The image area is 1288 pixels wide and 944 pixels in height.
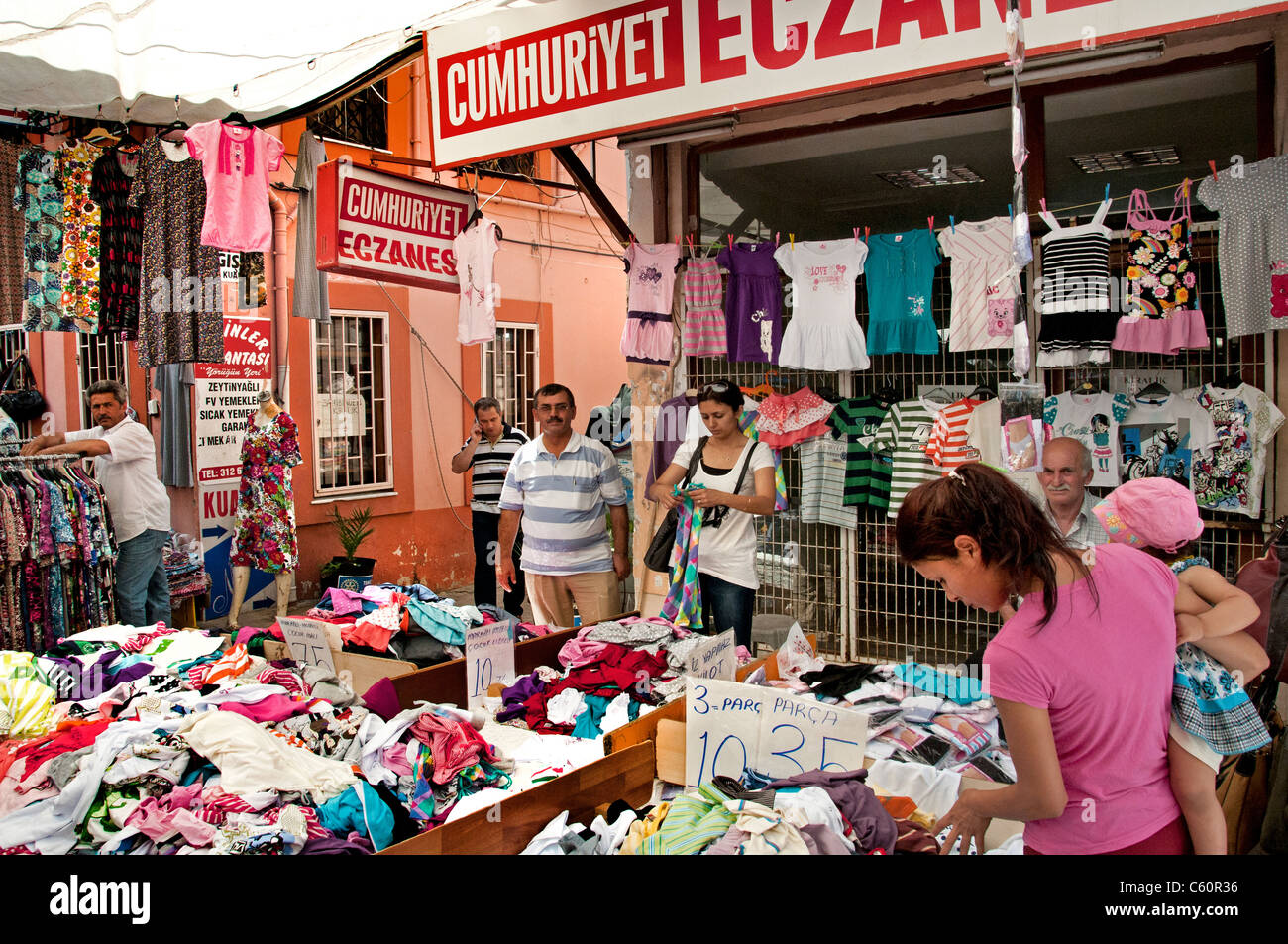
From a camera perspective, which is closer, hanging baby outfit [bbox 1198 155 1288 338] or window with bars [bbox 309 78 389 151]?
hanging baby outfit [bbox 1198 155 1288 338]

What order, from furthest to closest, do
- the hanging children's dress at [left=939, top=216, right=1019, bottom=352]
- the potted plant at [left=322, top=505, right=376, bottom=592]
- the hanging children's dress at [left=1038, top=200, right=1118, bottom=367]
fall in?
the potted plant at [left=322, top=505, right=376, bottom=592] → the hanging children's dress at [left=939, top=216, right=1019, bottom=352] → the hanging children's dress at [left=1038, top=200, right=1118, bottom=367]

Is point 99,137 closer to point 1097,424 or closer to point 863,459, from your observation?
point 863,459

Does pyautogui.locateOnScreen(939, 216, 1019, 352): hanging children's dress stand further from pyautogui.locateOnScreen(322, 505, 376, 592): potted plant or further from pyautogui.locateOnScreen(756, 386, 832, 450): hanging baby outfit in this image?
pyautogui.locateOnScreen(322, 505, 376, 592): potted plant

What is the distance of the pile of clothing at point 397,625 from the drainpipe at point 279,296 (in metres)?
5.45

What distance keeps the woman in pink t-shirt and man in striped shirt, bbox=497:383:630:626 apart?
353 cm

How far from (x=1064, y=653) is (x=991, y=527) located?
0.29 m

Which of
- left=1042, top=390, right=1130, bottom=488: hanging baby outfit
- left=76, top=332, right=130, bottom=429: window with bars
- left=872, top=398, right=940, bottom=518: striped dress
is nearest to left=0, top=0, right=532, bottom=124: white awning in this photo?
left=872, top=398, right=940, bottom=518: striped dress

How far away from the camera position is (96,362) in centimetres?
944

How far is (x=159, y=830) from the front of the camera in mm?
2723

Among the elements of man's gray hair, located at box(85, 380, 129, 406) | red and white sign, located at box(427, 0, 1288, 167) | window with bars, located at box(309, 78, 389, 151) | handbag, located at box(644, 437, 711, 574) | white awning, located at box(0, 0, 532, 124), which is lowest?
handbag, located at box(644, 437, 711, 574)

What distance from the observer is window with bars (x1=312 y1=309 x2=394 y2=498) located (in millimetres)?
10297

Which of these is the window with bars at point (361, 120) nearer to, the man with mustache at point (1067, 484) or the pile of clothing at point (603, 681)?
the pile of clothing at point (603, 681)

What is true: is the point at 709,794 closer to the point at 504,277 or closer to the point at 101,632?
the point at 101,632

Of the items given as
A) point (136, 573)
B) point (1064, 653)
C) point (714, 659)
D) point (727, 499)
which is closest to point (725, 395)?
point (727, 499)
